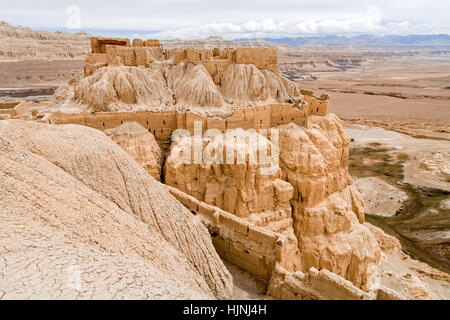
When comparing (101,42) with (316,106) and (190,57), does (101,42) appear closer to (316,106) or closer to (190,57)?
(190,57)

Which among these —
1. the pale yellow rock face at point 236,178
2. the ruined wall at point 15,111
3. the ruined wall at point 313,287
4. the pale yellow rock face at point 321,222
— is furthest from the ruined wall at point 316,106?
the ruined wall at point 15,111

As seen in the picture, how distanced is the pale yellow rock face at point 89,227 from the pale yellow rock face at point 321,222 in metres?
6.83

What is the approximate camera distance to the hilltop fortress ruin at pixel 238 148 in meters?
9.69

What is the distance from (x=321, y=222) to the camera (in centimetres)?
1417

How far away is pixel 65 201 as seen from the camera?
5.98m

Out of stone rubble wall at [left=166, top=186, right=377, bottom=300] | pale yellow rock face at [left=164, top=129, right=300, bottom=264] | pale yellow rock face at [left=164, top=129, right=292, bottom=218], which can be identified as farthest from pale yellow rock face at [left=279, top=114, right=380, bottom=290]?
stone rubble wall at [left=166, top=186, right=377, bottom=300]

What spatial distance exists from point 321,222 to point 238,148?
5269 mm

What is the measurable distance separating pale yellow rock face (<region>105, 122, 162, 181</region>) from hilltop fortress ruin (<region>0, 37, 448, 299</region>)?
42mm

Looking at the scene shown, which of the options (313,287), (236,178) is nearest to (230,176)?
(236,178)

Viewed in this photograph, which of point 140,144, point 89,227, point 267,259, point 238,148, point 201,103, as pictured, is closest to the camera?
point 89,227
